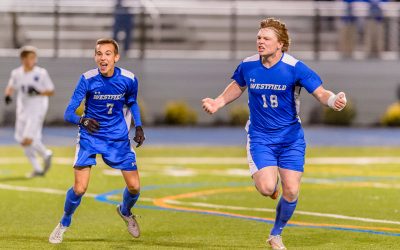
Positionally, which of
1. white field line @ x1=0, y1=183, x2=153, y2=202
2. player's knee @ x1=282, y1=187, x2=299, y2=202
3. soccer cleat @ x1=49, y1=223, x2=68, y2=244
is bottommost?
white field line @ x1=0, y1=183, x2=153, y2=202

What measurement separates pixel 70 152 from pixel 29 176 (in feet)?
16.4

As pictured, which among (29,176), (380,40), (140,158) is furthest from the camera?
(380,40)

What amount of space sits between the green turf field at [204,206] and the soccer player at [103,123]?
495 millimetres

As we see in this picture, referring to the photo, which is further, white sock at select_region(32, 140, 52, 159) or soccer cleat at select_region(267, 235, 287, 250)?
white sock at select_region(32, 140, 52, 159)

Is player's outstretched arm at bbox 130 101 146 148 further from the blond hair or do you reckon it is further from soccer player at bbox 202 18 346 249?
the blond hair

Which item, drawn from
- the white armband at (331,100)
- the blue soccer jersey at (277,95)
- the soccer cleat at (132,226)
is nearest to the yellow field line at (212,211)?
the blue soccer jersey at (277,95)

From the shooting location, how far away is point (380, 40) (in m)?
33.3

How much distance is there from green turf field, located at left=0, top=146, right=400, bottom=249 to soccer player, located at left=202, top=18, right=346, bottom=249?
0.63 meters

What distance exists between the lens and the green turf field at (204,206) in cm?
1160

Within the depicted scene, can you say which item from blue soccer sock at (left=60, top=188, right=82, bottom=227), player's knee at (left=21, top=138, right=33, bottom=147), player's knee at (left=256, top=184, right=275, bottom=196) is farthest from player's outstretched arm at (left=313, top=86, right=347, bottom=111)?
player's knee at (left=21, top=138, right=33, bottom=147)

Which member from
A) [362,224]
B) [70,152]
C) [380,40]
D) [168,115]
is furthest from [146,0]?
[362,224]

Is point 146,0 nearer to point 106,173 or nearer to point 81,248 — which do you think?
point 106,173

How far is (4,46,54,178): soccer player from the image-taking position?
1894 centimetres

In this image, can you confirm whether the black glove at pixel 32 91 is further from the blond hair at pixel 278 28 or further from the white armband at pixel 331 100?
the white armband at pixel 331 100
